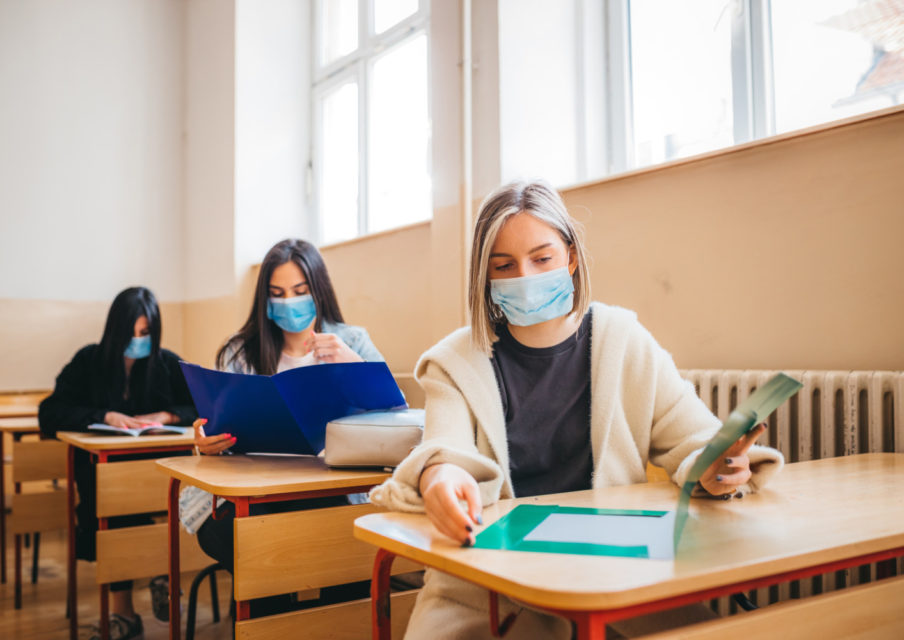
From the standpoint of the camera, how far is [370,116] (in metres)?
4.01

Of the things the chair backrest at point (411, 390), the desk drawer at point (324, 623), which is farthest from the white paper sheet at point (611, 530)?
the chair backrest at point (411, 390)

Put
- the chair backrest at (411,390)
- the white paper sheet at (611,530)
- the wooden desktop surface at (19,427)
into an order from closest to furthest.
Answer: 1. the white paper sheet at (611,530)
2. the chair backrest at (411,390)
3. the wooden desktop surface at (19,427)

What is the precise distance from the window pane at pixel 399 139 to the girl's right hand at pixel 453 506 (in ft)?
9.04

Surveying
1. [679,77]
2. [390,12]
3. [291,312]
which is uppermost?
[390,12]

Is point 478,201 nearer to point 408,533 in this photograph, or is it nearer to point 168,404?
point 168,404

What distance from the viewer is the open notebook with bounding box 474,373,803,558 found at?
721 mm

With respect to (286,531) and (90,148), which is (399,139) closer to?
(90,148)

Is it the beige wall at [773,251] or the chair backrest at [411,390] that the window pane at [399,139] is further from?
the beige wall at [773,251]

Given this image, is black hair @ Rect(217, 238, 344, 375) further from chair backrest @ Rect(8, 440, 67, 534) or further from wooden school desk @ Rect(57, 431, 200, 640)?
chair backrest @ Rect(8, 440, 67, 534)

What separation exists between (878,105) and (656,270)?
0.69m

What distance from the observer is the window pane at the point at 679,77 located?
7.52ft

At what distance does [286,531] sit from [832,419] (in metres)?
1.19

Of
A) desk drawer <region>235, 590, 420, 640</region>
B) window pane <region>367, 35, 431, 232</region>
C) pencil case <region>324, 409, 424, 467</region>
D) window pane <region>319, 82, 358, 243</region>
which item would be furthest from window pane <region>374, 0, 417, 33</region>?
desk drawer <region>235, 590, 420, 640</region>

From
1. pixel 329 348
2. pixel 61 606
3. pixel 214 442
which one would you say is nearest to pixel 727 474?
pixel 329 348
